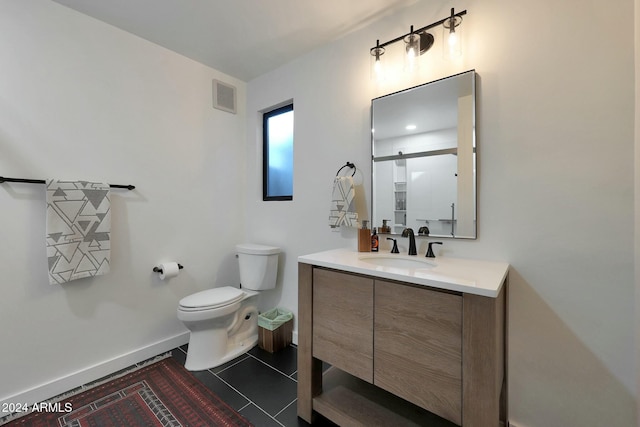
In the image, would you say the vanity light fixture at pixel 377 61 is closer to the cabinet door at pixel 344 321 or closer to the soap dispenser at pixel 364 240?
the soap dispenser at pixel 364 240

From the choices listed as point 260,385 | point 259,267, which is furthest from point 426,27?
point 260,385

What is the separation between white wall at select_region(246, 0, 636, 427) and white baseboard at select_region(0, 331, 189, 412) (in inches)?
87.6

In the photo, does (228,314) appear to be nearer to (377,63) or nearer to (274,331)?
(274,331)

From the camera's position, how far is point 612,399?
1.09 meters

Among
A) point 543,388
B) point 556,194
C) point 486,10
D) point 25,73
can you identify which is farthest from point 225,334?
point 486,10

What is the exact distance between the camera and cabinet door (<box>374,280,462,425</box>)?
3.22 feet

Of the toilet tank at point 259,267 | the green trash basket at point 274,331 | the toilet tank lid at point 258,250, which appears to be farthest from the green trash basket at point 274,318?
the toilet tank lid at point 258,250

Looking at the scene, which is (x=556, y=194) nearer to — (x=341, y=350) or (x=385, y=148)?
(x=385, y=148)

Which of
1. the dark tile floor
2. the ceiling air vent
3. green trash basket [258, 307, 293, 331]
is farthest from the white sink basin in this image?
the ceiling air vent

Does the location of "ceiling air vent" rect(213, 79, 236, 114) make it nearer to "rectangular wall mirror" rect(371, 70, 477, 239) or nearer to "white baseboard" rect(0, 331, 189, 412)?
"rectangular wall mirror" rect(371, 70, 477, 239)

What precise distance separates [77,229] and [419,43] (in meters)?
2.38

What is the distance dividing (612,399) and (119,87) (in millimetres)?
3255

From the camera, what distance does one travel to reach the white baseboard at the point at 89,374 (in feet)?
4.93

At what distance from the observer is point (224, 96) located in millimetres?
2467
